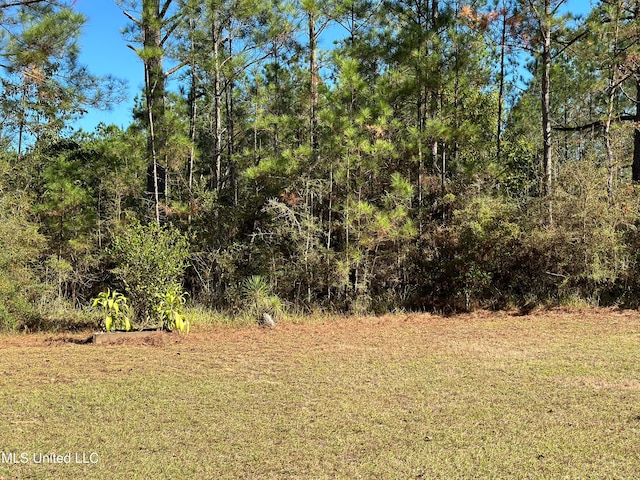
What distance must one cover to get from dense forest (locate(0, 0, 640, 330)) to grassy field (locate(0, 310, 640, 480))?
2589mm

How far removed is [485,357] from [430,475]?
10.5 feet

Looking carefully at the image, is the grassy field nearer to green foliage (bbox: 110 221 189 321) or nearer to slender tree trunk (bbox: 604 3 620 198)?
green foliage (bbox: 110 221 189 321)

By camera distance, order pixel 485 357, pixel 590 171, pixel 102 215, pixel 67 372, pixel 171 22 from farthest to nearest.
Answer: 1. pixel 102 215
2. pixel 171 22
3. pixel 590 171
4. pixel 485 357
5. pixel 67 372

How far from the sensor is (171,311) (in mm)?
7262

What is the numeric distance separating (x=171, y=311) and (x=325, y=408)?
3.94m

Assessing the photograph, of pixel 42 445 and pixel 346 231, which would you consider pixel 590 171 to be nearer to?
pixel 346 231

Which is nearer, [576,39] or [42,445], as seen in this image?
[42,445]

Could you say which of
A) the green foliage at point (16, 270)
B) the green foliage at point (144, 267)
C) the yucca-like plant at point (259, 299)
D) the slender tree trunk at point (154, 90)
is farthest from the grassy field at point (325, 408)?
the slender tree trunk at point (154, 90)

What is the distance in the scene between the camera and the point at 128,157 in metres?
11.9

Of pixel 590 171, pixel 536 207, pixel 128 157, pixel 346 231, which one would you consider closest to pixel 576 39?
pixel 590 171

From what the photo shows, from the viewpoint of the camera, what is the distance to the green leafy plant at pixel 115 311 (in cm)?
688

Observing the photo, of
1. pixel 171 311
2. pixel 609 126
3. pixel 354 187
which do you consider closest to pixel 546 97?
pixel 609 126

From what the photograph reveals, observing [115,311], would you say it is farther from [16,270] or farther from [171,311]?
[16,270]

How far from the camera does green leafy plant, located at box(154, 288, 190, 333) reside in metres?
7.21
